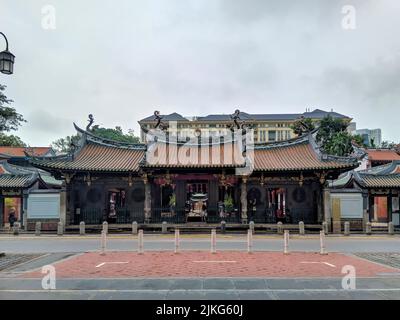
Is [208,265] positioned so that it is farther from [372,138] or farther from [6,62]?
[372,138]

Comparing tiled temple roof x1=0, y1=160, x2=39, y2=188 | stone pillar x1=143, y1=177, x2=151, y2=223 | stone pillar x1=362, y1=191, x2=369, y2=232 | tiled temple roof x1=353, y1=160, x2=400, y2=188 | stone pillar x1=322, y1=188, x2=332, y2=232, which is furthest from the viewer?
tiled temple roof x1=0, y1=160, x2=39, y2=188

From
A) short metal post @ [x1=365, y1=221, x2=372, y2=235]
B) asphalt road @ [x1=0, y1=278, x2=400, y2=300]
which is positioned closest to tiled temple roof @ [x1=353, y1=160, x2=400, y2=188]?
short metal post @ [x1=365, y1=221, x2=372, y2=235]

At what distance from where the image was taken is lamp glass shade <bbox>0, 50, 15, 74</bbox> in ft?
35.3

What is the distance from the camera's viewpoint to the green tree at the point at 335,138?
133 ft

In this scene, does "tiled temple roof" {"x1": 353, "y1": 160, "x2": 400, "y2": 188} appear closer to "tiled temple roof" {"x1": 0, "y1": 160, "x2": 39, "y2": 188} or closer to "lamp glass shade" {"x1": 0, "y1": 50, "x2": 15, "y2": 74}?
"lamp glass shade" {"x1": 0, "y1": 50, "x2": 15, "y2": 74}

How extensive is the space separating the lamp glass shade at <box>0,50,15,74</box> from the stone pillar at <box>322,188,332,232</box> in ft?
64.8

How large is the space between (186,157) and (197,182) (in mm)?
2088

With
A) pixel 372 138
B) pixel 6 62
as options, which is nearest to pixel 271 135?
pixel 372 138

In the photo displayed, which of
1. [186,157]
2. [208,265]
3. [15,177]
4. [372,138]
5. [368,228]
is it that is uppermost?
[372,138]

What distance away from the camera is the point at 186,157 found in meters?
24.1
